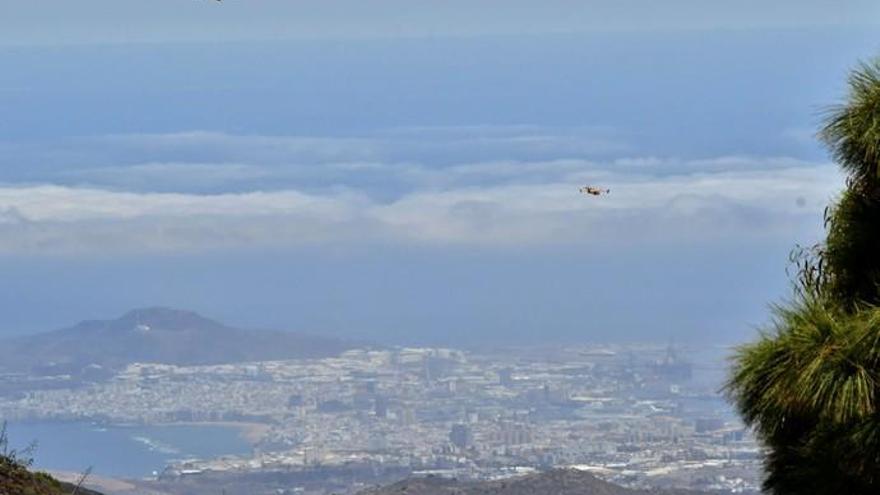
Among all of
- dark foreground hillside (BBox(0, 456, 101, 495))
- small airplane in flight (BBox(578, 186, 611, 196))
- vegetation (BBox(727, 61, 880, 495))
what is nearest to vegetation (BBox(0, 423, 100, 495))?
dark foreground hillside (BBox(0, 456, 101, 495))

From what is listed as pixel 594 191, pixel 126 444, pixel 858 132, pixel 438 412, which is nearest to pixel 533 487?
pixel 594 191

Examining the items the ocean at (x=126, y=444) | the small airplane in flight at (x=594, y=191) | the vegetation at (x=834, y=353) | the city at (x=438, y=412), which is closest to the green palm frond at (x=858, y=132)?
the vegetation at (x=834, y=353)

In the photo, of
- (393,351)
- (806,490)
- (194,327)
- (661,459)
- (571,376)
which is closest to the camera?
(806,490)

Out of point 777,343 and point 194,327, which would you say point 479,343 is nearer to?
point 194,327

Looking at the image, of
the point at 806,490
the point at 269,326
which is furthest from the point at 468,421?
the point at 806,490

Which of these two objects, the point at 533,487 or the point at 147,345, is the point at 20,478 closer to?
the point at 533,487

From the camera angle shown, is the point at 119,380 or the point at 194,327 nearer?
the point at 119,380
